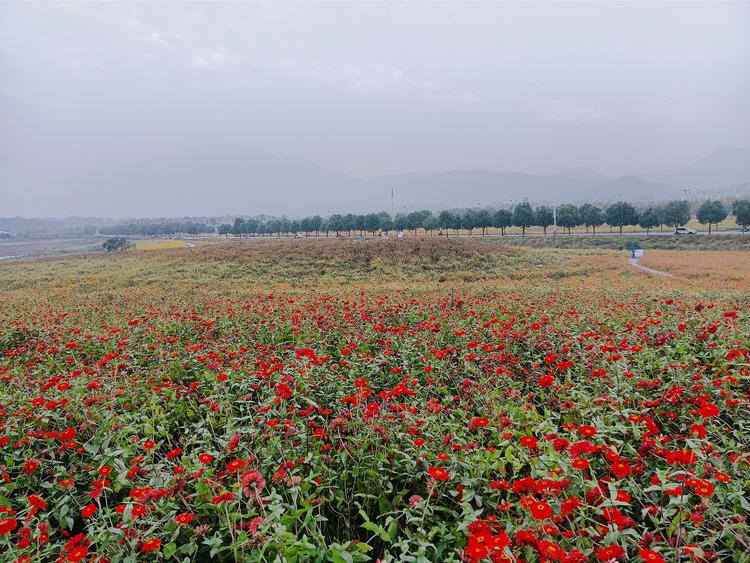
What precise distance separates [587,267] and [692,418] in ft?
77.3

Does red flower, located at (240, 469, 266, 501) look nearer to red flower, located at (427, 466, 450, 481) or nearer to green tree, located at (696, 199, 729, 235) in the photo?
red flower, located at (427, 466, 450, 481)

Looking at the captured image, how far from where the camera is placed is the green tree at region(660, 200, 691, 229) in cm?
6323

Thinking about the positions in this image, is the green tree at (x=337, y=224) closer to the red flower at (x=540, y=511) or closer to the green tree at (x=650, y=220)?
the green tree at (x=650, y=220)

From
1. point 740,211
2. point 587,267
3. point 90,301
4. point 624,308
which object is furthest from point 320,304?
point 740,211

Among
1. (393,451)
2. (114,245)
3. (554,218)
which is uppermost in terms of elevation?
(554,218)

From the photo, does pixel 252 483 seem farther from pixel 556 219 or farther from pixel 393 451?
pixel 556 219

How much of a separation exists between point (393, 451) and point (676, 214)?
76388 mm

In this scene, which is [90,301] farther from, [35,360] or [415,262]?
[415,262]

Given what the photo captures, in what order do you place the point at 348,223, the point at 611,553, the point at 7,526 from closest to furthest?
the point at 611,553
the point at 7,526
the point at 348,223

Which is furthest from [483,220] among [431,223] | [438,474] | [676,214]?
[438,474]

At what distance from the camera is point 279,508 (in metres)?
2.27

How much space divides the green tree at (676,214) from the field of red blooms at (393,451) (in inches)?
2722

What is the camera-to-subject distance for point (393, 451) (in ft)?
9.67

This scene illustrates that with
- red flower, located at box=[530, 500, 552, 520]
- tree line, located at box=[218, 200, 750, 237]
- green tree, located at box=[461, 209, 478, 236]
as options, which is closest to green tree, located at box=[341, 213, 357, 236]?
tree line, located at box=[218, 200, 750, 237]
